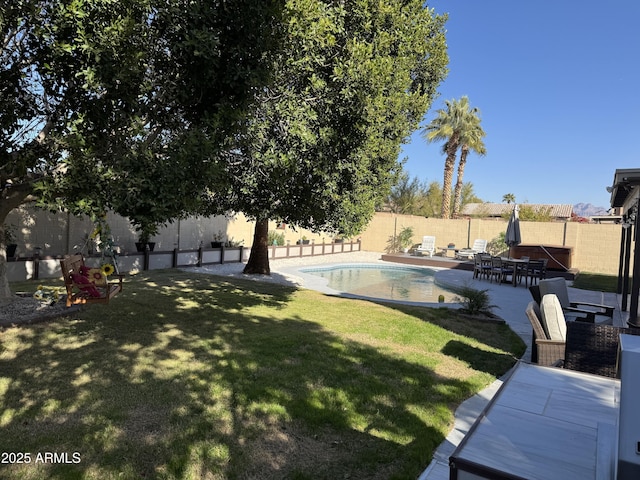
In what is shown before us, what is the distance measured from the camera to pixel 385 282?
51.6 ft

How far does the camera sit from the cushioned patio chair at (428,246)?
73.4ft

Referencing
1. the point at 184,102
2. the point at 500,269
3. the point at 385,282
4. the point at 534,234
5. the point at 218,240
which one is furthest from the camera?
the point at 534,234

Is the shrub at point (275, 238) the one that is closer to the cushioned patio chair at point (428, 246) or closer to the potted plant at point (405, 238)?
the potted plant at point (405, 238)

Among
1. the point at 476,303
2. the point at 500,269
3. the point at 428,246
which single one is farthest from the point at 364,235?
the point at 476,303

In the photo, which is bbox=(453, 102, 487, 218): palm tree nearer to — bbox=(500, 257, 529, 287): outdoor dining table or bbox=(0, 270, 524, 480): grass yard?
bbox=(500, 257, 529, 287): outdoor dining table

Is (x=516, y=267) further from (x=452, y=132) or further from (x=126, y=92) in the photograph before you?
(x=452, y=132)

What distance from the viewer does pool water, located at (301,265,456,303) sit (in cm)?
1288

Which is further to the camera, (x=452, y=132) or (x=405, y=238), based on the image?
(x=452, y=132)

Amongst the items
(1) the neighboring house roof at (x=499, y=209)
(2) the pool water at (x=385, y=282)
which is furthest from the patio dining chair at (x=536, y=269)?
(1) the neighboring house roof at (x=499, y=209)

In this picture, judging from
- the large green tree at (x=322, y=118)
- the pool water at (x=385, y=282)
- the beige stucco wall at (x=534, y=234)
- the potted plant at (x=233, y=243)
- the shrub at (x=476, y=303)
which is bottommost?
the pool water at (x=385, y=282)

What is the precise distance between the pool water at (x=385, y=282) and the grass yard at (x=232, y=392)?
517 centimetres

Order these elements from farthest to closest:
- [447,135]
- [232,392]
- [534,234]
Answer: [447,135]
[534,234]
[232,392]

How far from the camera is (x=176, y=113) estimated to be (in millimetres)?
5379

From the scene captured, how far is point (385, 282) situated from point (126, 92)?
1259cm
